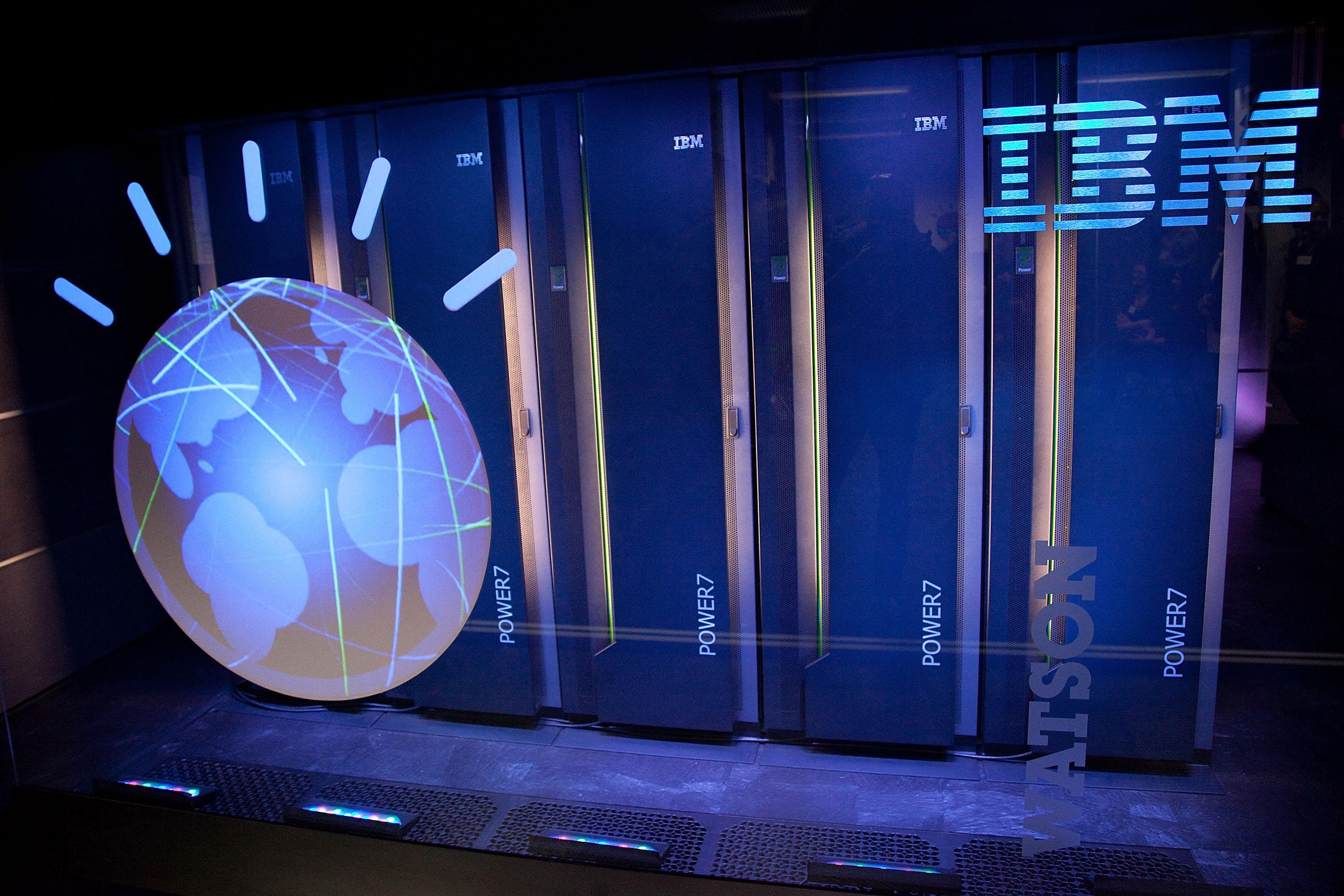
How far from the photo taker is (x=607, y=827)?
6.92 feet

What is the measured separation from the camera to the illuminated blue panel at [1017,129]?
1.80m

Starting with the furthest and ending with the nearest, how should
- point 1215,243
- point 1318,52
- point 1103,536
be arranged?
1. point 1103,536
2. point 1215,243
3. point 1318,52

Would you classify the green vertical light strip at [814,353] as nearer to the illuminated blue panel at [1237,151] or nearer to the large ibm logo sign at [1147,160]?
the large ibm logo sign at [1147,160]

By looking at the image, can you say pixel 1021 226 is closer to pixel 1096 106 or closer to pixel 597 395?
pixel 1096 106

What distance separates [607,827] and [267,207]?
1.87m

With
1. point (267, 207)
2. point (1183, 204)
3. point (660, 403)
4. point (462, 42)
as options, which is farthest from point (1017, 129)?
point (267, 207)

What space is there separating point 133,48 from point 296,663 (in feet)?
5.57

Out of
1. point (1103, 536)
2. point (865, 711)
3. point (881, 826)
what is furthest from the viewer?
point (865, 711)

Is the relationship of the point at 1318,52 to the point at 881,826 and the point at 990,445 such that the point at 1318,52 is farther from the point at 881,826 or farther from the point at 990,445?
the point at 881,826

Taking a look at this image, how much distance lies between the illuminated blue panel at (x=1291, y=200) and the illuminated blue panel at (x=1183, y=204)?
0.36 feet

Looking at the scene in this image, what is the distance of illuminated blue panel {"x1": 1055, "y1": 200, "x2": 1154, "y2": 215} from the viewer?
176cm

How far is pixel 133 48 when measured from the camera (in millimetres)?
2148

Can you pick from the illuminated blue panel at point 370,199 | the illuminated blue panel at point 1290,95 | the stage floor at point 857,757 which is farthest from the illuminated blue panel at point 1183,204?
the illuminated blue panel at point 370,199

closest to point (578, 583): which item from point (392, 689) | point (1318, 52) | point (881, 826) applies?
point (392, 689)
